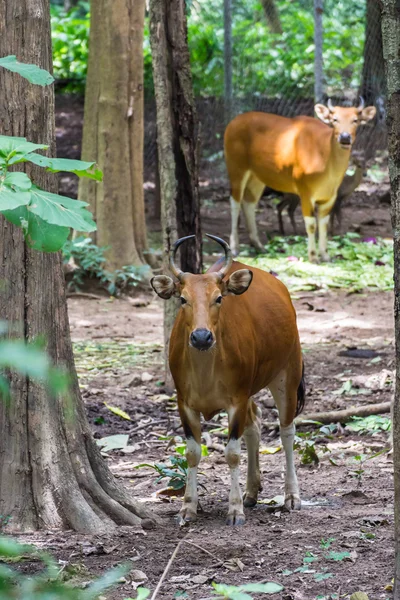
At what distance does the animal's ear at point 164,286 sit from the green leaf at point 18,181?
2868 mm

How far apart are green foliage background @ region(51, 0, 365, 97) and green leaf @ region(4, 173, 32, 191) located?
14.1 metres

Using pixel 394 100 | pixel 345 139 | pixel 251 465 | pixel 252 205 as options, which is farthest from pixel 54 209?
pixel 252 205

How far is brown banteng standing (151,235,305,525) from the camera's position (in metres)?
4.69

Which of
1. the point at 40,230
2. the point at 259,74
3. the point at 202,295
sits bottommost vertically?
the point at 202,295

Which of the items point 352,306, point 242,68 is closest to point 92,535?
point 352,306

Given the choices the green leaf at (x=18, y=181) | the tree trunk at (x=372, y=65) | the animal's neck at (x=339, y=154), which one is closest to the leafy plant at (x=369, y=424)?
the green leaf at (x=18, y=181)

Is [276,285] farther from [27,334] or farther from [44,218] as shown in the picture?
[44,218]

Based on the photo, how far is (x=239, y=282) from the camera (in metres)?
4.79

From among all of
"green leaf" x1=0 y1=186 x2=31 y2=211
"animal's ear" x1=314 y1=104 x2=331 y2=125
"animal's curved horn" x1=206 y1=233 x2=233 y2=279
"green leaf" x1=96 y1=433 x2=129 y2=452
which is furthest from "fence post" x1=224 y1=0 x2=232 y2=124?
"green leaf" x1=0 y1=186 x2=31 y2=211

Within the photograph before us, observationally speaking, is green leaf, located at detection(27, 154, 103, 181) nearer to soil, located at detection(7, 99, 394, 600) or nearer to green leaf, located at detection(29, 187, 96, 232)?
green leaf, located at detection(29, 187, 96, 232)

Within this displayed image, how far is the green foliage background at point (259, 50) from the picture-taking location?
15.8 meters

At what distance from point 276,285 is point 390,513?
1440mm

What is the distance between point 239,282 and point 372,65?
1179 centimetres

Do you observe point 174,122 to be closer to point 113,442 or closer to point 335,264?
point 113,442
